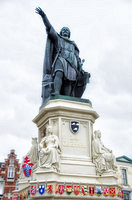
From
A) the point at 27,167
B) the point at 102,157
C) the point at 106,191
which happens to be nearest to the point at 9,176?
the point at 27,167

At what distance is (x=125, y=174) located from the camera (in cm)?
3381

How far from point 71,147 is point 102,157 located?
1.53 metres

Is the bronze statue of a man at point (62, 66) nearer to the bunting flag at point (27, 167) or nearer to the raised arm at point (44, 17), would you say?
the raised arm at point (44, 17)

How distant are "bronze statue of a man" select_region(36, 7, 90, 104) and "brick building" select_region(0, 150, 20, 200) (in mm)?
30120

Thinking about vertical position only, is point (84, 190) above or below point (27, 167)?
below

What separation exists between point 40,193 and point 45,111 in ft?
13.6

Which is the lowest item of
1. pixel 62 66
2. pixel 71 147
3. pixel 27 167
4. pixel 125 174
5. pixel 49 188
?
pixel 49 188

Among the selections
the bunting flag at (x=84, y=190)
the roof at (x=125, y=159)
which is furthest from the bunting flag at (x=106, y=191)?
the roof at (x=125, y=159)

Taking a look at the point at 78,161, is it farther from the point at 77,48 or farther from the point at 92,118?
the point at 77,48

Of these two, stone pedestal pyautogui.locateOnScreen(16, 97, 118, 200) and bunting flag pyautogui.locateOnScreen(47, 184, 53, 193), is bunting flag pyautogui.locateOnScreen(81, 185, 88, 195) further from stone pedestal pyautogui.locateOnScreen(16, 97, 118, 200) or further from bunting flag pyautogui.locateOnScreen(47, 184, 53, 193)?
bunting flag pyautogui.locateOnScreen(47, 184, 53, 193)

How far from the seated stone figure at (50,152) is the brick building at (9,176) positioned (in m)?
31.7

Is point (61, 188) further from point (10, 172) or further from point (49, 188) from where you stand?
point (10, 172)

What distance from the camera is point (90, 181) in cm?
1138

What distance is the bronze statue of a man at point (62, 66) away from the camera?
14.1m
